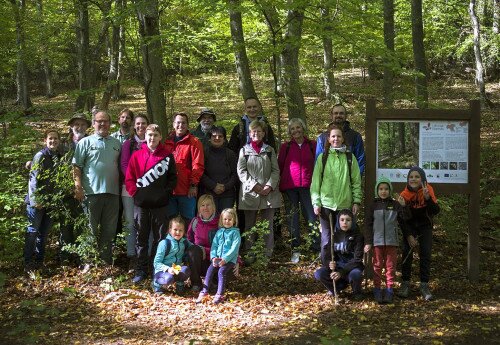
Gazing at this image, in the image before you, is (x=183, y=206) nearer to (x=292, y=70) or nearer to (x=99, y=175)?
(x=99, y=175)

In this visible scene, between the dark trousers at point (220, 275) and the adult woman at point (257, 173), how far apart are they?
2.77 ft

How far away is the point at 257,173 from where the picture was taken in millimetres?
6867

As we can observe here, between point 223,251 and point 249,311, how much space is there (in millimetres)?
848

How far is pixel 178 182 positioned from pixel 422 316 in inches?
135

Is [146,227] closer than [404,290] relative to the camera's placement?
No

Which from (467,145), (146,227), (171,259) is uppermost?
(467,145)

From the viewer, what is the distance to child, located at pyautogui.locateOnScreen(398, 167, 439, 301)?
6.11 meters

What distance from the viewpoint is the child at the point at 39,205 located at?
6781mm

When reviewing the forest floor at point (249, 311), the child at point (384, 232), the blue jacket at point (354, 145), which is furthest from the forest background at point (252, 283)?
the blue jacket at point (354, 145)

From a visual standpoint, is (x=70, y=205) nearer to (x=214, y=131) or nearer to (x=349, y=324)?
(x=214, y=131)

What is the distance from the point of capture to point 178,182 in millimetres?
6797

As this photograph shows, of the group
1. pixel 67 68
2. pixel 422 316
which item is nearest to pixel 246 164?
pixel 422 316

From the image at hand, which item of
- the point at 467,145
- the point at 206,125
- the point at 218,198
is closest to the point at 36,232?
the point at 218,198

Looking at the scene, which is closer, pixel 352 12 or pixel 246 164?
pixel 246 164
